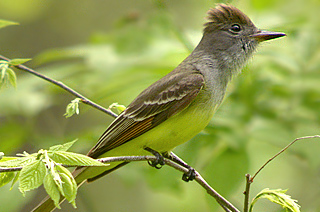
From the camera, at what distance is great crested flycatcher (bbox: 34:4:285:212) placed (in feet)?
11.3

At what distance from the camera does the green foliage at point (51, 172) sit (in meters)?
1.84

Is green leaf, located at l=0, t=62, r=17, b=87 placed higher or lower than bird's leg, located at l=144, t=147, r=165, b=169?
higher

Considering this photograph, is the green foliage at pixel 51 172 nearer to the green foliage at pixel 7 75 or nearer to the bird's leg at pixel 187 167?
the green foliage at pixel 7 75

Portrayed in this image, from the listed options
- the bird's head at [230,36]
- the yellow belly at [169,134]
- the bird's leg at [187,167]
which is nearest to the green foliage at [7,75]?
the yellow belly at [169,134]

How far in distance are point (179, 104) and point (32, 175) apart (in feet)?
5.81

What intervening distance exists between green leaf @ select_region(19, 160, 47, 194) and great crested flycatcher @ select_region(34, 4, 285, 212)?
1.09m

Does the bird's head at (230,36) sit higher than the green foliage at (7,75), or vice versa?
the bird's head at (230,36)

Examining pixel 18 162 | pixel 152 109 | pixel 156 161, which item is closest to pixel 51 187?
pixel 18 162

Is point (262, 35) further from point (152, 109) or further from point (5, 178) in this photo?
point (5, 178)

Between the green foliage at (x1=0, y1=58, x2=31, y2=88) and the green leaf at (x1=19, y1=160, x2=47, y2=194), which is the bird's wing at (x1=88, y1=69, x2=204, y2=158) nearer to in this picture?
the green foliage at (x1=0, y1=58, x2=31, y2=88)

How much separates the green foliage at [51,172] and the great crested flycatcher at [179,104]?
40.9 inches

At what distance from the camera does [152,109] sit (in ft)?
12.1

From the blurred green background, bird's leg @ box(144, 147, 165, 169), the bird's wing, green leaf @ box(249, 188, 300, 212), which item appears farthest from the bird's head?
green leaf @ box(249, 188, 300, 212)

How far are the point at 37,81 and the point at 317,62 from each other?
2511 millimetres
